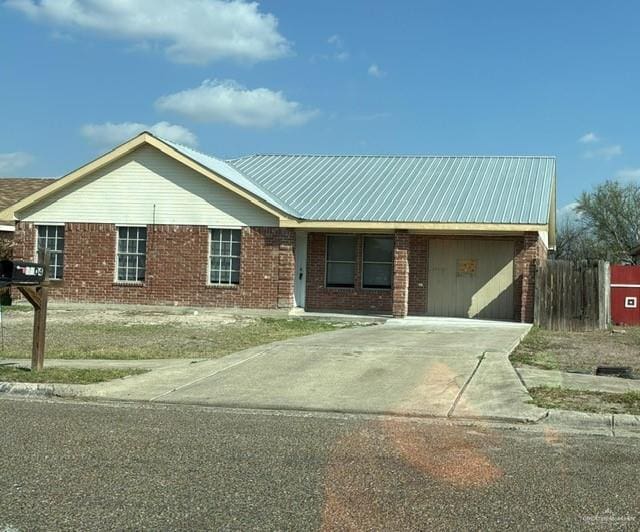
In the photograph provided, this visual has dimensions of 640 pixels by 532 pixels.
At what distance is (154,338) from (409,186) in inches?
427

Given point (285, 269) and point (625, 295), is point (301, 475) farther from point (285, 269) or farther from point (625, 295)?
point (625, 295)

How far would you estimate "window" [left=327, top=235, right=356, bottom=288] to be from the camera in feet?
74.4

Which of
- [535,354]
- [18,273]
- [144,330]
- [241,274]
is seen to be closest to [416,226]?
[241,274]

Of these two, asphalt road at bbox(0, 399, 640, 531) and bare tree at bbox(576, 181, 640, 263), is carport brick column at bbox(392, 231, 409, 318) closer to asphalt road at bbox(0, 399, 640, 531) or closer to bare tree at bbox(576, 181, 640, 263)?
asphalt road at bbox(0, 399, 640, 531)

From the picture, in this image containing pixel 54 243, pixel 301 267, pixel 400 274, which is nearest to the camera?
pixel 400 274

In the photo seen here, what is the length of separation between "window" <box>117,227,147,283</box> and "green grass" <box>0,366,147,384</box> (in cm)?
1143

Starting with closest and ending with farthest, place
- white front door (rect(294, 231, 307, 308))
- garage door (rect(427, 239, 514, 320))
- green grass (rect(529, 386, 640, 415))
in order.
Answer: green grass (rect(529, 386, 640, 415)) → garage door (rect(427, 239, 514, 320)) → white front door (rect(294, 231, 307, 308))

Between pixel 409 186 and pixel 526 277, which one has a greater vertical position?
pixel 409 186

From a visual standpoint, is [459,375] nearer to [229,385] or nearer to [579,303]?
[229,385]

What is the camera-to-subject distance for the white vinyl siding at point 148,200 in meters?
22.1

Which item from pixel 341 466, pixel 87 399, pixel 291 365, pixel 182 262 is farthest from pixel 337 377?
pixel 182 262

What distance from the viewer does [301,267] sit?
22.6 metres

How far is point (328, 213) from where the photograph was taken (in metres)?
21.9

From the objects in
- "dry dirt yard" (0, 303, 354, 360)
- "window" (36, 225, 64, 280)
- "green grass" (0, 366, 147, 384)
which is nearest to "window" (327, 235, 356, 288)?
"dry dirt yard" (0, 303, 354, 360)
